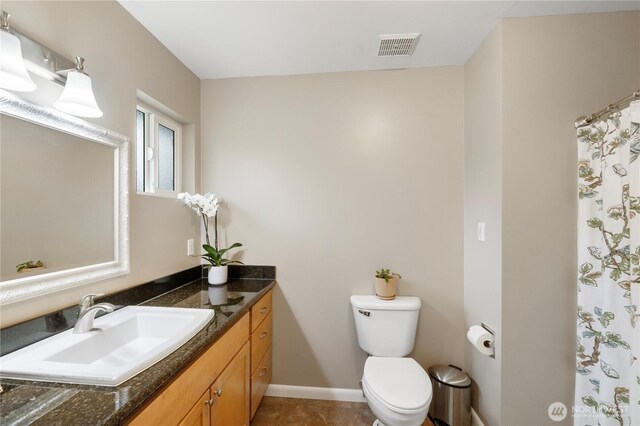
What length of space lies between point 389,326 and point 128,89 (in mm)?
2038

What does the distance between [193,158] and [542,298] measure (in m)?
2.35

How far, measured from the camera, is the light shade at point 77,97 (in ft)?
3.20

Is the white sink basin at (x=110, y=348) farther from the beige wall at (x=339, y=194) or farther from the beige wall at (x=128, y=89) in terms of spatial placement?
the beige wall at (x=339, y=194)

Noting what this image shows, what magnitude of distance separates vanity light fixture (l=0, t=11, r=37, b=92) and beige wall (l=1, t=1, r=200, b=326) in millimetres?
136

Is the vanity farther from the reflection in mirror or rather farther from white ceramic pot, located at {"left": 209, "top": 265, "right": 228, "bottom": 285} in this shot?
white ceramic pot, located at {"left": 209, "top": 265, "right": 228, "bottom": 285}

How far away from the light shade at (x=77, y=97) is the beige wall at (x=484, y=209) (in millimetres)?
1916

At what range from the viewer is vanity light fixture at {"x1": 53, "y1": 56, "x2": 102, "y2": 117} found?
977 mm

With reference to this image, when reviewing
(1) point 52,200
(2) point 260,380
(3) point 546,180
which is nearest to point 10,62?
(1) point 52,200

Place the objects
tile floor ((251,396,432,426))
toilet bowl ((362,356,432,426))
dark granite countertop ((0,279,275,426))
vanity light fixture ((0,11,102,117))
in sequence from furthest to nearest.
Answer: tile floor ((251,396,432,426)) → toilet bowl ((362,356,432,426)) → vanity light fixture ((0,11,102,117)) → dark granite countertop ((0,279,275,426))

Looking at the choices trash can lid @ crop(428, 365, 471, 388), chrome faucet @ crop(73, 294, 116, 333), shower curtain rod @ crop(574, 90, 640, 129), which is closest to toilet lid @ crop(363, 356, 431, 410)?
trash can lid @ crop(428, 365, 471, 388)

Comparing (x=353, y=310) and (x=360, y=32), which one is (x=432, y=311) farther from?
(x=360, y=32)

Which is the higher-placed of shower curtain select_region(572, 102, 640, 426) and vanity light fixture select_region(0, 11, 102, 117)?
vanity light fixture select_region(0, 11, 102, 117)

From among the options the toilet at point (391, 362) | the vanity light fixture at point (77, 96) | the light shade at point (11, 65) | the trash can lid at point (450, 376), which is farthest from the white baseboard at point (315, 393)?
the light shade at point (11, 65)

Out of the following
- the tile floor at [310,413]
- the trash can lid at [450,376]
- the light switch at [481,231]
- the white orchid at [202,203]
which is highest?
the white orchid at [202,203]
